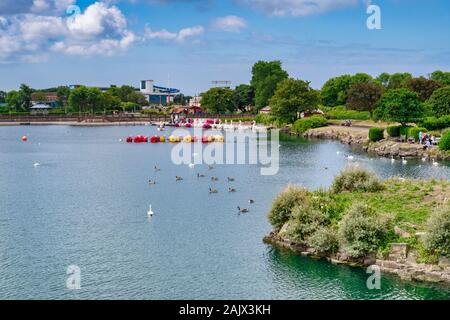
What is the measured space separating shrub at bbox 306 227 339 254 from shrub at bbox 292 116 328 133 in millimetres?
100993

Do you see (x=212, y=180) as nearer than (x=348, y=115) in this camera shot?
Yes

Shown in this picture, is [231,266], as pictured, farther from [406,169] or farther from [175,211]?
[406,169]

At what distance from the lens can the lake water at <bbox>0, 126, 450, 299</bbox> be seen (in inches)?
1214

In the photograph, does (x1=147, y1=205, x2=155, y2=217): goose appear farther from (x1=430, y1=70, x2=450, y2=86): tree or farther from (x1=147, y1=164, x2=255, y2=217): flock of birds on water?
(x1=430, y1=70, x2=450, y2=86): tree

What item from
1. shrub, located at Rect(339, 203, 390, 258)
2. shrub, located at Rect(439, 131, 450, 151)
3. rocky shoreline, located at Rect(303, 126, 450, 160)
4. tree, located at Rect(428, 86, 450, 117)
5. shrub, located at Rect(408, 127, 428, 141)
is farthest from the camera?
tree, located at Rect(428, 86, 450, 117)

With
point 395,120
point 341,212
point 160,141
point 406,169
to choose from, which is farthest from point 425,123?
point 341,212

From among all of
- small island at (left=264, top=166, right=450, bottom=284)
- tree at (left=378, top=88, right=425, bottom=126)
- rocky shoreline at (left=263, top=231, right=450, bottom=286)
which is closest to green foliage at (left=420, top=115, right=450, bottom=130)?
tree at (left=378, top=88, right=425, bottom=126)

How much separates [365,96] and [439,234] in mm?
108188

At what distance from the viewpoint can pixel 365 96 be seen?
136250 mm

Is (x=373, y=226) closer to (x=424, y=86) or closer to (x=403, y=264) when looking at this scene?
(x=403, y=264)

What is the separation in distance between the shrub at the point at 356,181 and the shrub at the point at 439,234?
10.3 m

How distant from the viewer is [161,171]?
242 ft

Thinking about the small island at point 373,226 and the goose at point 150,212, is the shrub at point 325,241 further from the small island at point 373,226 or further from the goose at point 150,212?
the goose at point 150,212

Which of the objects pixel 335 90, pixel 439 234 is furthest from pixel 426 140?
pixel 335 90
